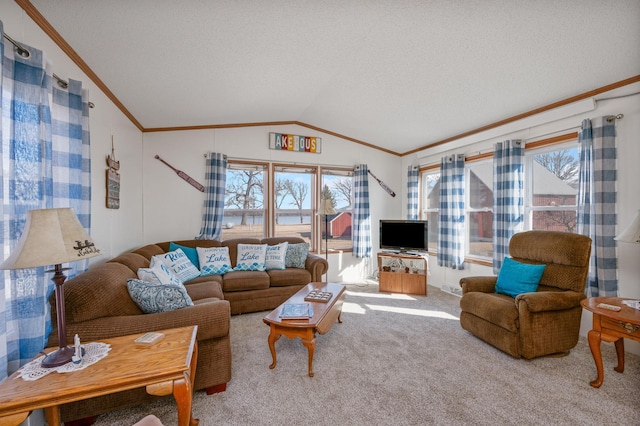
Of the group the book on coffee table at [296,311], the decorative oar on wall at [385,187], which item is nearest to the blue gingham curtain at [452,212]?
the decorative oar on wall at [385,187]

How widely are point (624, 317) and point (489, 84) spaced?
2305 mm

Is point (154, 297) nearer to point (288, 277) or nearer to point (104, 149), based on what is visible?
point (104, 149)

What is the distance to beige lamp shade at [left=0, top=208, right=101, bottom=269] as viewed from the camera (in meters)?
1.13

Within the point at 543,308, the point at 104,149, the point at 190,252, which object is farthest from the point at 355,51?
the point at 190,252

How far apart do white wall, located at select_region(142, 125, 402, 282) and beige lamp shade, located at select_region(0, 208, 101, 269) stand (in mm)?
3127

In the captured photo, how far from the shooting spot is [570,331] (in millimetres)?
2422

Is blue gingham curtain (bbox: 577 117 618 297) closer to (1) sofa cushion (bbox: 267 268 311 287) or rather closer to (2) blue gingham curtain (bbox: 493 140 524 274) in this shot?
(2) blue gingham curtain (bbox: 493 140 524 274)

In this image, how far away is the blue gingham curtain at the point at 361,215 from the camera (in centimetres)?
504

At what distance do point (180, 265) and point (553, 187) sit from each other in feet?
15.3

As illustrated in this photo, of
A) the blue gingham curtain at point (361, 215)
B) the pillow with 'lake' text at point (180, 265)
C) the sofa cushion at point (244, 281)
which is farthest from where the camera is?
the blue gingham curtain at point (361, 215)

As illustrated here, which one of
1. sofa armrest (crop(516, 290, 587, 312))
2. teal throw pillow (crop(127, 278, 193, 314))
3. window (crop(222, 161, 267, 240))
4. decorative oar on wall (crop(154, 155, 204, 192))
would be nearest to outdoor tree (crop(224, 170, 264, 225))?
window (crop(222, 161, 267, 240))

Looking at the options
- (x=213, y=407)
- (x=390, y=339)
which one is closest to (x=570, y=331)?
(x=390, y=339)

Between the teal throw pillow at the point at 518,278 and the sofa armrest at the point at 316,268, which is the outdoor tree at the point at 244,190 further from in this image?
the teal throw pillow at the point at 518,278

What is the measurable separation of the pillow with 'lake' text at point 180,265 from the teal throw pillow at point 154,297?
4.17ft
